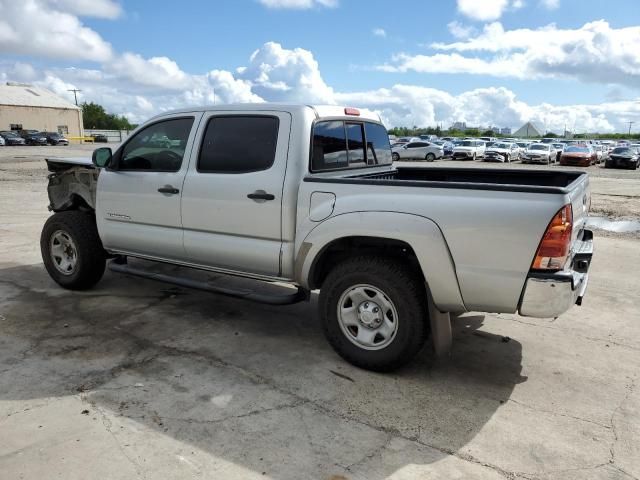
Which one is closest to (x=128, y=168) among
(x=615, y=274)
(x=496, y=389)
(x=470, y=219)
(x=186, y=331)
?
(x=186, y=331)

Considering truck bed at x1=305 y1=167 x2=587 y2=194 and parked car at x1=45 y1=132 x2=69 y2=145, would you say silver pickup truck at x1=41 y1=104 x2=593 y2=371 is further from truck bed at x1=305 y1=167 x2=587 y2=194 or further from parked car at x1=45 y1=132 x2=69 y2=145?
parked car at x1=45 y1=132 x2=69 y2=145

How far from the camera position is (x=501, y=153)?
36.1m

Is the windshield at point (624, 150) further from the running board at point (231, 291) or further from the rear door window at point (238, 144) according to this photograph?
the running board at point (231, 291)

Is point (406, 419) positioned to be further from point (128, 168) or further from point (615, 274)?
point (615, 274)

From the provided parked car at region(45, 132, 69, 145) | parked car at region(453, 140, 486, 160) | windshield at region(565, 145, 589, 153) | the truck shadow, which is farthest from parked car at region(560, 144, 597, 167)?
parked car at region(45, 132, 69, 145)

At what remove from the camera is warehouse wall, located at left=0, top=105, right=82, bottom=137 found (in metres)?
66.1

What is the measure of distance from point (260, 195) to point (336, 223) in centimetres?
70

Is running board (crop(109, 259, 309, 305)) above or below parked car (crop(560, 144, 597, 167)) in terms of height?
below

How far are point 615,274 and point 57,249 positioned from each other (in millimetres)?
6650

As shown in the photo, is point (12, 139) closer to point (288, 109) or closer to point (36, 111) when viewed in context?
point (36, 111)

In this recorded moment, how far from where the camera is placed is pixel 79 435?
2.99 m

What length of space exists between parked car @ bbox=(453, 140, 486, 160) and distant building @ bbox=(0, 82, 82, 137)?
186 feet

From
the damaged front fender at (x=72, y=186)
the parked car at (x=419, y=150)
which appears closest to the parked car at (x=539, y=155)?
the parked car at (x=419, y=150)

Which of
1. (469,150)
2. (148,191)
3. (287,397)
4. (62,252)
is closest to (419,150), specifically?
(469,150)
